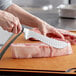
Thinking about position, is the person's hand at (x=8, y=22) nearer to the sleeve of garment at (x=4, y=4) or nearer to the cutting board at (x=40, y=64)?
the cutting board at (x=40, y=64)

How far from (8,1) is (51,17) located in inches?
23.8

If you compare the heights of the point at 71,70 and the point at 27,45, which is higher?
the point at 27,45

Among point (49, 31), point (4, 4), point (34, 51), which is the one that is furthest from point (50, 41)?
point (4, 4)

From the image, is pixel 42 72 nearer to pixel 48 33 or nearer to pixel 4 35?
pixel 48 33

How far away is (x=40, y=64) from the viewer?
1.29m

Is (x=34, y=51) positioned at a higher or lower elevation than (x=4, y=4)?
lower

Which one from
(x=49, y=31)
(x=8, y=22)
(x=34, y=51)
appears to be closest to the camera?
(x=8, y=22)

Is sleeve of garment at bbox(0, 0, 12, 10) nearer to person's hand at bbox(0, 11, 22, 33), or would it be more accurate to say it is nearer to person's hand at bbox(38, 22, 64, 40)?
person's hand at bbox(38, 22, 64, 40)

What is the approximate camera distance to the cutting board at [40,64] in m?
1.22

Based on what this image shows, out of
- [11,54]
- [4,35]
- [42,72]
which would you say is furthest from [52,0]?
[42,72]

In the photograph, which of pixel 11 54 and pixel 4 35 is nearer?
pixel 11 54

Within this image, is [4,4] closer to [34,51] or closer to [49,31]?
[49,31]

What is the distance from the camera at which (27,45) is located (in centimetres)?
140

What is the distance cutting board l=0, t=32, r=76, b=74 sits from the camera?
48.0 inches
